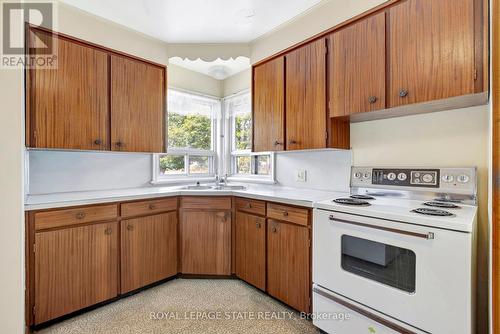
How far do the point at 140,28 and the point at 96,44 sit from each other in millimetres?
448

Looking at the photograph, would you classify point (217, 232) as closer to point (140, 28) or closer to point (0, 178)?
point (0, 178)

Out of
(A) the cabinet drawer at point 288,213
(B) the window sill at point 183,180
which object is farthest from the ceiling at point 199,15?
(A) the cabinet drawer at point 288,213

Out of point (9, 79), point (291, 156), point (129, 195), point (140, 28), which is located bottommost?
point (129, 195)

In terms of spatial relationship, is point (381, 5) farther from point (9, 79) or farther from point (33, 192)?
point (33, 192)

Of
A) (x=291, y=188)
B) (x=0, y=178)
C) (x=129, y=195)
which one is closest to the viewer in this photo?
(x=0, y=178)

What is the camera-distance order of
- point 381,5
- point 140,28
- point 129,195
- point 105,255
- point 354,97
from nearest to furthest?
1. point 381,5
2. point 354,97
3. point 105,255
4. point 129,195
5. point 140,28

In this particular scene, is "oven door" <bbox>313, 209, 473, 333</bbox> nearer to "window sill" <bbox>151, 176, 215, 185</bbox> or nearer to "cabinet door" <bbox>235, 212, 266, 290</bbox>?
"cabinet door" <bbox>235, 212, 266, 290</bbox>

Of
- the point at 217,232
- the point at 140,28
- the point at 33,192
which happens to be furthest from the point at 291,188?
the point at 33,192

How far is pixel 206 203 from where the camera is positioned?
2.43m

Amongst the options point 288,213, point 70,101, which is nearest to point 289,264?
point 288,213

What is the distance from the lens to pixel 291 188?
265 cm

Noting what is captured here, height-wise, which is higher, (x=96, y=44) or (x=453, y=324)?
(x=96, y=44)

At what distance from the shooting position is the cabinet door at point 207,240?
243cm

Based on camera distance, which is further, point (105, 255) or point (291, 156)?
point (291, 156)
